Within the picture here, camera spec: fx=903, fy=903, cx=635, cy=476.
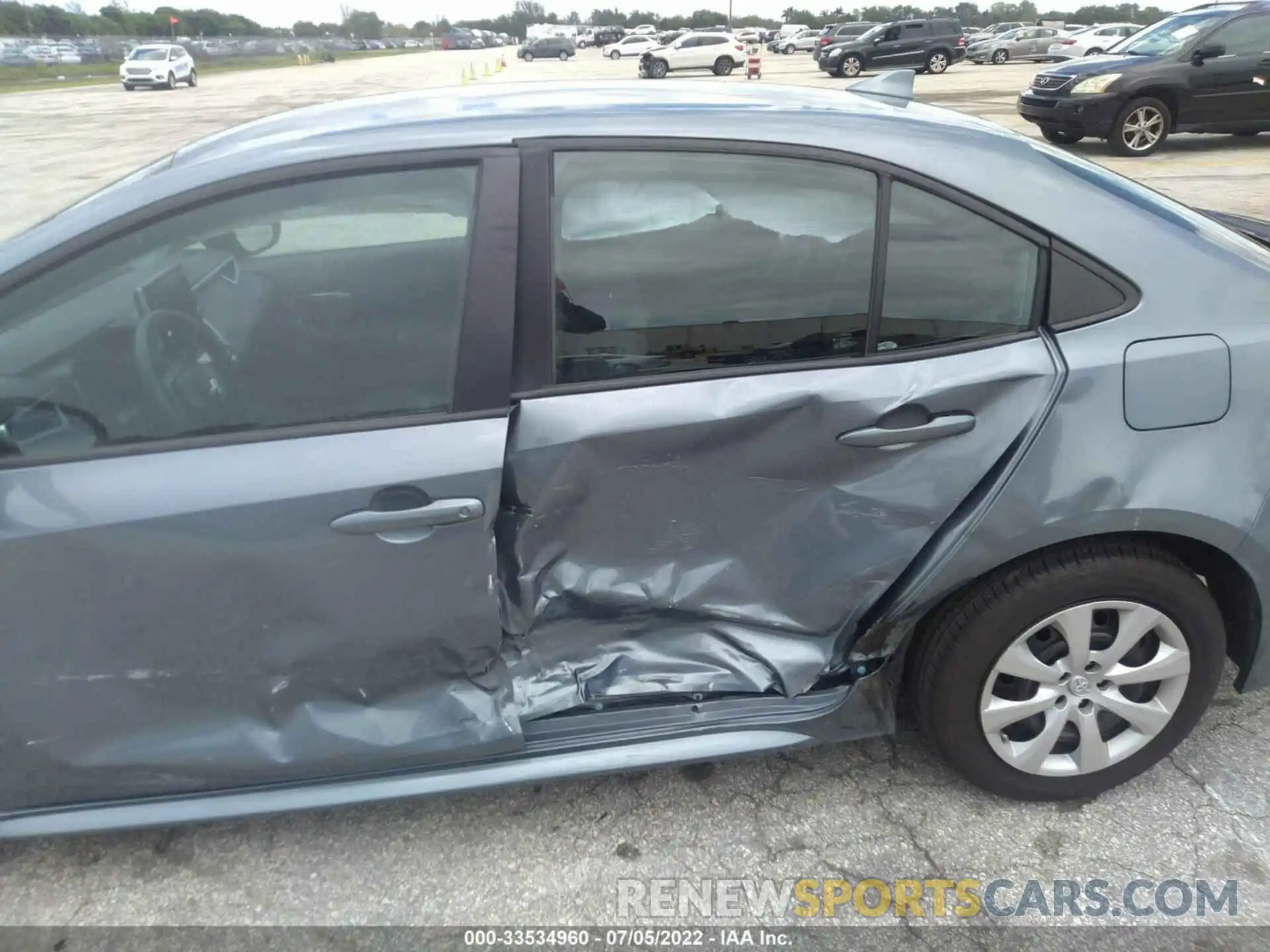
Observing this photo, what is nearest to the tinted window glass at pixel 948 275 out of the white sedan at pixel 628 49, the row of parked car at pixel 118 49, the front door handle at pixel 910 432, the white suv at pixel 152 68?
the front door handle at pixel 910 432

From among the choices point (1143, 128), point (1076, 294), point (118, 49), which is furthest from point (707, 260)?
point (118, 49)

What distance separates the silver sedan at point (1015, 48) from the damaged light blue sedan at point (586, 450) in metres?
42.9

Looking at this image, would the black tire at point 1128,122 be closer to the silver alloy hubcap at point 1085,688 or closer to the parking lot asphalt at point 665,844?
the parking lot asphalt at point 665,844

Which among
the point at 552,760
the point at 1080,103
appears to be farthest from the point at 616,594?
the point at 1080,103

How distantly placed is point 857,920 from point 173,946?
150 cm

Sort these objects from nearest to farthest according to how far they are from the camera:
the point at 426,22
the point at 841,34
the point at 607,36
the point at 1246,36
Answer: the point at 1246,36 → the point at 841,34 → the point at 607,36 → the point at 426,22

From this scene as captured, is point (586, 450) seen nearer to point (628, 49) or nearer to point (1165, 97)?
point (1165, 97)

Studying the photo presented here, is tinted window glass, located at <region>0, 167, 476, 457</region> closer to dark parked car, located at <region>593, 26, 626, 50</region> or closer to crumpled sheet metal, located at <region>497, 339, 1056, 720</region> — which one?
crumpled sheet metal, located at <region>497, 339, 1056, 720</region>

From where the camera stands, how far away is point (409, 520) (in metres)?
1.79

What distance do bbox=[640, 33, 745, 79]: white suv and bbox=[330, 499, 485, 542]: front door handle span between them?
1410 inches

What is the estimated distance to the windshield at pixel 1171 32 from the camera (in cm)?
1112

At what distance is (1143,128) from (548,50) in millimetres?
53926

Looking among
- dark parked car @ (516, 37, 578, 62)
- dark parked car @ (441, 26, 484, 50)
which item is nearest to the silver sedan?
dark parked car @ (516, 37, 578, 62)
